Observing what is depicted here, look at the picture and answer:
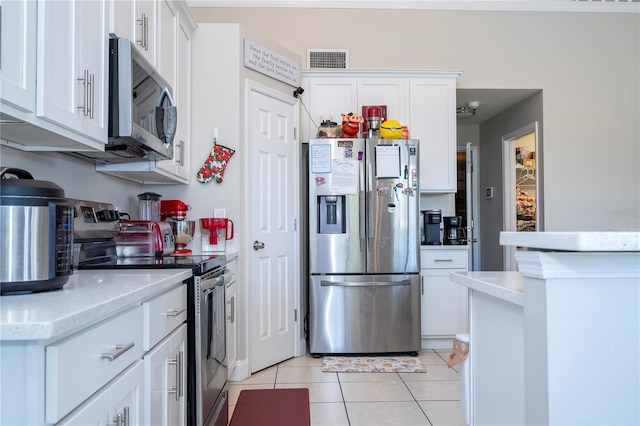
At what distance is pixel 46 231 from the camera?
106 cm

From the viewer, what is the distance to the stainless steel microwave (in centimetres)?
166

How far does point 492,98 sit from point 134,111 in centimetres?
405

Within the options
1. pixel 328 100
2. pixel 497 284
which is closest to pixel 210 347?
pixel 497 284

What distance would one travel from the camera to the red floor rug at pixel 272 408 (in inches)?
90.8

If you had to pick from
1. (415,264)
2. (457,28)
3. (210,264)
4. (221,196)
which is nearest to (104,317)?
(210,264)

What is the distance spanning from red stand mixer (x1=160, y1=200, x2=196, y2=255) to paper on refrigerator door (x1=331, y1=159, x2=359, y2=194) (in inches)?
47.9

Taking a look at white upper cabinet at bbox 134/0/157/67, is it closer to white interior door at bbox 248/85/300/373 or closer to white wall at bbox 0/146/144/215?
white wall at bbox 0/146/144/215

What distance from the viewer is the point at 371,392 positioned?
2732 millimetres

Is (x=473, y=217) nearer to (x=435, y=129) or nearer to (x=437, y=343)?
(x=435, y=129)

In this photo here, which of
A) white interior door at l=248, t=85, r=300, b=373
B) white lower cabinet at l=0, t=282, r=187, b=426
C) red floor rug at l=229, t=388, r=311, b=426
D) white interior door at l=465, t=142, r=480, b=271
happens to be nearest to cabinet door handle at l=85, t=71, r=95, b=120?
white lower cabinet at l=0, t=282, r=187, b=426

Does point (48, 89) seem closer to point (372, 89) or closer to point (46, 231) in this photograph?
point (46, 231)

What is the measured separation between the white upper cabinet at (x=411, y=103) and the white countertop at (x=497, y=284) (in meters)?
2.32

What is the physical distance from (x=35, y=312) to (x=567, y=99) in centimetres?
489

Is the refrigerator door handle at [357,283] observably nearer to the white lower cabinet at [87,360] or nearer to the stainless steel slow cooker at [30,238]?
the white lower cabinet at [87,360]
